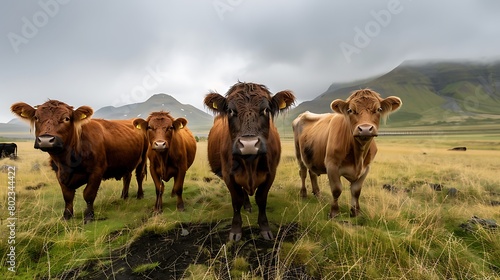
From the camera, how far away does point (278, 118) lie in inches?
198

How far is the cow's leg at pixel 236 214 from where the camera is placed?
443 centimetres

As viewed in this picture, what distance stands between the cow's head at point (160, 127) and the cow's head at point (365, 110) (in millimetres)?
3732

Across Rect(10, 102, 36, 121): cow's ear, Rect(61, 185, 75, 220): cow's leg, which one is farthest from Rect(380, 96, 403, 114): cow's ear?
Rect(10, 102, 36, 121): cow's ear

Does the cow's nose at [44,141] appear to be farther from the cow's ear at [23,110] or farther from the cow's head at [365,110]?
the cow's head at [365,110]

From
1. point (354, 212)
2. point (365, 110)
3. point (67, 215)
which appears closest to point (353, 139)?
point (365, 110)

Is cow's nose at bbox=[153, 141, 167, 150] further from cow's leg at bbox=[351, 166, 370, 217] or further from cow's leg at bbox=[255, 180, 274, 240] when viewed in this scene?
cow's leg at bbox=[351, 166, 370, 217]

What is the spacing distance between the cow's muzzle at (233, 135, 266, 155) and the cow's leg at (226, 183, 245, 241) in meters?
1.11

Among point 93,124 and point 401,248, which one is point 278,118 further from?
point 93,124

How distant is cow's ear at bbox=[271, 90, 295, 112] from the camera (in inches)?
187

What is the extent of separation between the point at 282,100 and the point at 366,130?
4.96 ft

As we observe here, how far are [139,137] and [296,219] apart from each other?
5348 millimetres

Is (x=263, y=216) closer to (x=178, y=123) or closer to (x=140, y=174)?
(x=178, y=123)

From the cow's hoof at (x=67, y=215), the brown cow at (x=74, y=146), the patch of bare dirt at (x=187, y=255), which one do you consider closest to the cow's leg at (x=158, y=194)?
the brown cow at (x=74, y=146)

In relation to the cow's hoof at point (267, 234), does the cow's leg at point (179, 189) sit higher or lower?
higher
